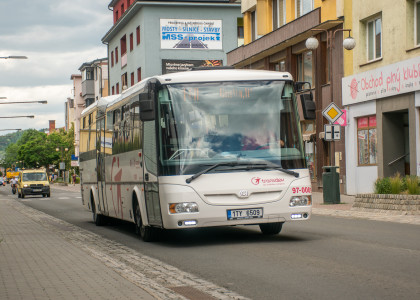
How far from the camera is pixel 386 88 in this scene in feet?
101

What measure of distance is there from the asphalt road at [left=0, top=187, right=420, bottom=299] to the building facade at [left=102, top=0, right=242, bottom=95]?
155ft

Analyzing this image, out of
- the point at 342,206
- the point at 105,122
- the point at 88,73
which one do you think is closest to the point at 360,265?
the point at 105,122

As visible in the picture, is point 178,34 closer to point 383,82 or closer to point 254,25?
point 254,25

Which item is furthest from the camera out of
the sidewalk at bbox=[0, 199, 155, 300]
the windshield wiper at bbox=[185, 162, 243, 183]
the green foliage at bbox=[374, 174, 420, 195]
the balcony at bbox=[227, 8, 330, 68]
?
the balcony at bbox=[227, 8, 330, 68]

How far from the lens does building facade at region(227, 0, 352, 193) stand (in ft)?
115

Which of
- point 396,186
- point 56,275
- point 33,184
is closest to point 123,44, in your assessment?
point 33,184

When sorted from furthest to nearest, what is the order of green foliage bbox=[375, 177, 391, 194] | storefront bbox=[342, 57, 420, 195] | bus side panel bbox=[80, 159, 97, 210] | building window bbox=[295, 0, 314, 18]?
1. building window bbox=[295, 0, 314, 18]
2. storefront bbox=[342, 57, 420, 195]
3. green foliage bbox=[375, 177, 391, 194]
4. bus side panel bbox=[80, 159, 97, 210]

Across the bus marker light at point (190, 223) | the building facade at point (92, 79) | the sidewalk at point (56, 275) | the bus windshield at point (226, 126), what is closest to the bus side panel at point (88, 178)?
the sidewalk at point (56, 275)

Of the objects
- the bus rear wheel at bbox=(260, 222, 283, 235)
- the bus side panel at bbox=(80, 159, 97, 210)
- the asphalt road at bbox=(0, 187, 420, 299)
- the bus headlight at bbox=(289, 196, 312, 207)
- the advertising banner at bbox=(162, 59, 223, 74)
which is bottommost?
the asphalt road at bbox=(0, 187, 420, 299)

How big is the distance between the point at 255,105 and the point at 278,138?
684 mm

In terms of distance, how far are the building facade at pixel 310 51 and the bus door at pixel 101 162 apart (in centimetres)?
957

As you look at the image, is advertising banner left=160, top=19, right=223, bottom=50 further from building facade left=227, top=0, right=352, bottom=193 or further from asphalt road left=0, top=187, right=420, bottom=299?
asphalt road left=0, top=187, right=420, bottom=299

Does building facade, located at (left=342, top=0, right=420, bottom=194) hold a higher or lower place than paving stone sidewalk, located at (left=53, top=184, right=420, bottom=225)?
higher

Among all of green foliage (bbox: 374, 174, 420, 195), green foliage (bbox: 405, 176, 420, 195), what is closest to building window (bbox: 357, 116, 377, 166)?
green foliage (bbox: 374, 174, 420, 195)
